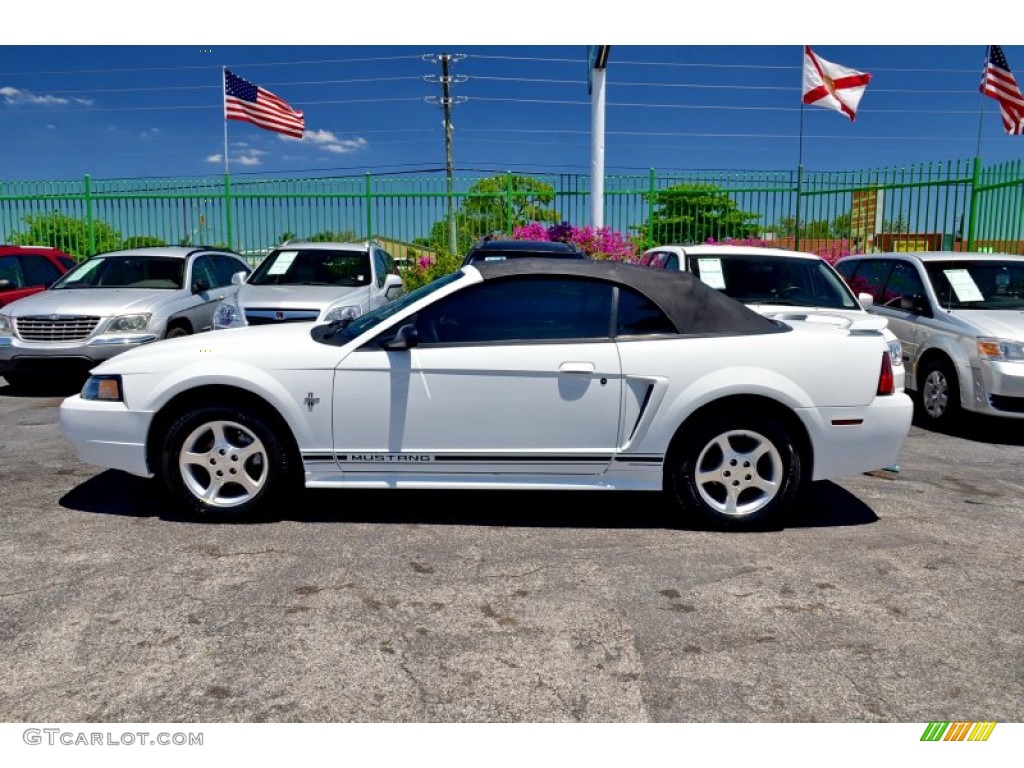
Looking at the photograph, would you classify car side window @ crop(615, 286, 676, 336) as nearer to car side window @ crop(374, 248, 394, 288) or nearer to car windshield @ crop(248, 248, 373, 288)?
car windshield @ crop(248, 248, 373, 288)

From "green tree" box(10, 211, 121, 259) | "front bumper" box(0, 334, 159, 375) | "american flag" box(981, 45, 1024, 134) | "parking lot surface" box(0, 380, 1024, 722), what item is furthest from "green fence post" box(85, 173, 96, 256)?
"american flag" box(981, 45, 1024, 134)

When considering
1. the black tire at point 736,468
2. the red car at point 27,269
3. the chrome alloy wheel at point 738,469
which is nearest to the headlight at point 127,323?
the red car at point 27,269

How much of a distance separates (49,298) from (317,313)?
3.17m

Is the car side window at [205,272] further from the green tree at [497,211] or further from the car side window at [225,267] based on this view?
the green tree at [497,211]

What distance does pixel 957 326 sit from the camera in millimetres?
7695

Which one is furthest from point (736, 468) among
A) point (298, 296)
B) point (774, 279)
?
point (298, 296)

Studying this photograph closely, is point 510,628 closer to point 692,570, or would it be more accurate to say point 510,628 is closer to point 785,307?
point 692,570

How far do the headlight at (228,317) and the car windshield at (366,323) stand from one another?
4073 mm

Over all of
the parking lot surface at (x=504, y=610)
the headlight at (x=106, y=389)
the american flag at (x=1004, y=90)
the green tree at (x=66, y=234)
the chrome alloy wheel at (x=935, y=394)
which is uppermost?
the american flag at (x=1004, y=90)

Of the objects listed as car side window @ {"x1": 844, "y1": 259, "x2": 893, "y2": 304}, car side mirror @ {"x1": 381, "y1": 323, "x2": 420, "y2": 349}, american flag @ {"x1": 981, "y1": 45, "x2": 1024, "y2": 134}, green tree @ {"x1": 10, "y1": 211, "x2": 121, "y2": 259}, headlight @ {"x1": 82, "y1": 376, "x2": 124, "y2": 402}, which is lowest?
headlight @ {"x1": 82, "y1": 376, "x2": 124, "y2": 402}

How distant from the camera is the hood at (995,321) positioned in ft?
24.0

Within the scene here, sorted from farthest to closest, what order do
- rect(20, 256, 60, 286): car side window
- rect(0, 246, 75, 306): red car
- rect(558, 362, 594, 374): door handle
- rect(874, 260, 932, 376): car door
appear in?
rect(20, 256, 60, 286): car side window < rect(0, 246, 75, 306): red car < rect(874, 260, 932, 376): car door < rect(558, 362, 594, 374): door handle

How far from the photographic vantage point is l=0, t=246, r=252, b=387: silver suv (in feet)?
29.4

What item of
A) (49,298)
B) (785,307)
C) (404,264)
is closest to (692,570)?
(785,307)
